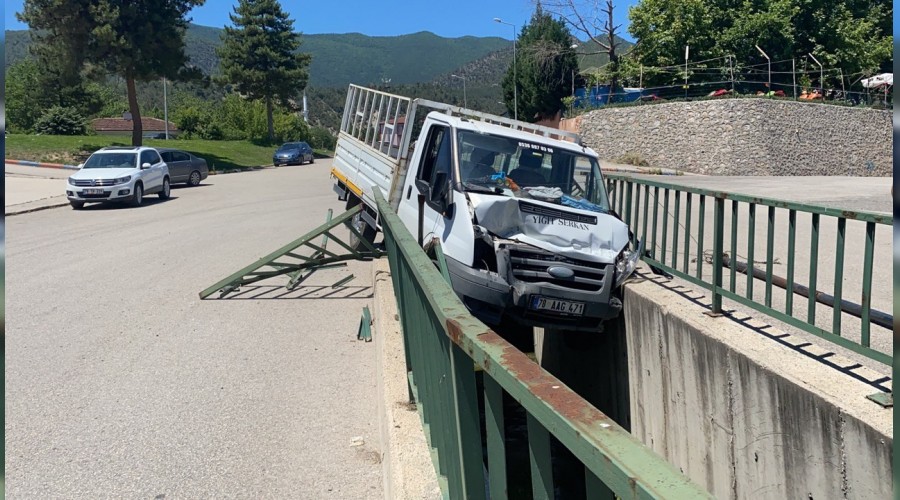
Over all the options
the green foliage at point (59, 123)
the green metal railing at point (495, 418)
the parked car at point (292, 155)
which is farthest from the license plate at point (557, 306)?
the green foliage at point (59, 123)

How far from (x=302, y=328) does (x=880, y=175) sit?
3566 centimetres

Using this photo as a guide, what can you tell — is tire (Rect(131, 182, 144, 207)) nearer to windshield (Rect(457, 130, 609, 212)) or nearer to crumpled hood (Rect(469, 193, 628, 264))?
windshield (Rect(457, 130, 609, 212))

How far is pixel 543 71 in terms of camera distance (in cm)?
4925

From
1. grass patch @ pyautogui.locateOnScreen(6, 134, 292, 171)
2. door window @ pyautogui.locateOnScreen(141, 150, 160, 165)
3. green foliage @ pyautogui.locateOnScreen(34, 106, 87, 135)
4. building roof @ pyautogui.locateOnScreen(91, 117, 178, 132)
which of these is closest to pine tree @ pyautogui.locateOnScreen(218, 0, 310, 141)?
grass patch @ pyautogui.locateOnScreen(6, 134, 292, 171)

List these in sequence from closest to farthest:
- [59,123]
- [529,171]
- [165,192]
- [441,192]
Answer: [441,192], [529,171], [165,192], [59,123]

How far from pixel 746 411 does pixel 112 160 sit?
21382mm

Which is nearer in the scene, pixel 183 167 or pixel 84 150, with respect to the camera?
pixel 183 167

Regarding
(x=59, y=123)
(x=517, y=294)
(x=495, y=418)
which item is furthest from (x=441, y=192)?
(x=59, y=123)

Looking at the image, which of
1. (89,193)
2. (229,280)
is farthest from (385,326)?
(89,193)

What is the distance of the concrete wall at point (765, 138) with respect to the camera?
33094 millimetres

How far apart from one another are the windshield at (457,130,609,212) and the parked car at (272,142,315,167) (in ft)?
132

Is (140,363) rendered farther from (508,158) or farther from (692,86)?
(692,86)

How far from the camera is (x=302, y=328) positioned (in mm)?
8406

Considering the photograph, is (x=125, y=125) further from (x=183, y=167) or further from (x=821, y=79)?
(x=821, y=79)
